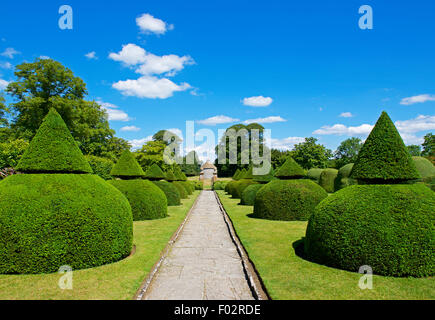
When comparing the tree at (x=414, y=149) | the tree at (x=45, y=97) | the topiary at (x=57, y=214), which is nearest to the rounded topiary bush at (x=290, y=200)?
the topiary at (x=57, y=214)

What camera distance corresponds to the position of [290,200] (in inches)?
543

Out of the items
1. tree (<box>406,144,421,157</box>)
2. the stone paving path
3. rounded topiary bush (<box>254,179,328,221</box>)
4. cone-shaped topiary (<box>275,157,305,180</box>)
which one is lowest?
the stone paving path

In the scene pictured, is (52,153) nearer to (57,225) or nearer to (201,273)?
(57,225)

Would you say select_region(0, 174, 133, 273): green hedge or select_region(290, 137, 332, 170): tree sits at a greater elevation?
select_region(290, 137, 332, 170): tree

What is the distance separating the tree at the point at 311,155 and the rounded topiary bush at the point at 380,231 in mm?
54771

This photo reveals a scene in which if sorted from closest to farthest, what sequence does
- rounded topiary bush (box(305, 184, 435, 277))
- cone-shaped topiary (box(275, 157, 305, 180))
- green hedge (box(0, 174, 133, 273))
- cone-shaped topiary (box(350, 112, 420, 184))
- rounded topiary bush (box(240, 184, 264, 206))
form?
rounded topiary bush (box(305, 184, 435, 277)), green hedge (box(0, 174, 133, 273)), cone-shaped topiary (box(350, 112, 420, 184)), cone-shaped topiary (box(275, 157, 305, 180)), rounded topiary bush (box(240, 184, 264, 206))

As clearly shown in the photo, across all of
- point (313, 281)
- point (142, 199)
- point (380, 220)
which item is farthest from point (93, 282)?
point (142, 199)

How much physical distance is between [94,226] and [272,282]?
14.6 feet

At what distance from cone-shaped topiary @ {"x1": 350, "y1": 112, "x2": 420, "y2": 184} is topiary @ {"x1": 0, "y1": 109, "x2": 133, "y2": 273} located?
6809 mm

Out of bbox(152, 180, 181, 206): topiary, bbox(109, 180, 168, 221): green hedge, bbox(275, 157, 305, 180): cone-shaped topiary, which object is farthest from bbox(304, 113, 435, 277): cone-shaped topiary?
bbox(152, 180, 181, 206): topiary

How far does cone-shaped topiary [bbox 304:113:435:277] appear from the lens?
588 cm

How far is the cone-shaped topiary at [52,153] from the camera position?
23.8 feet

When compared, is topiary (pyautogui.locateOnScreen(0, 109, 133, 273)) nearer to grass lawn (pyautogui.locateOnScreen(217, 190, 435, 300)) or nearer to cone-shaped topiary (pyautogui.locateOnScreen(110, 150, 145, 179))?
grass lawn (pyautogui.locateOnScreen(217, 190, 435, 300))
